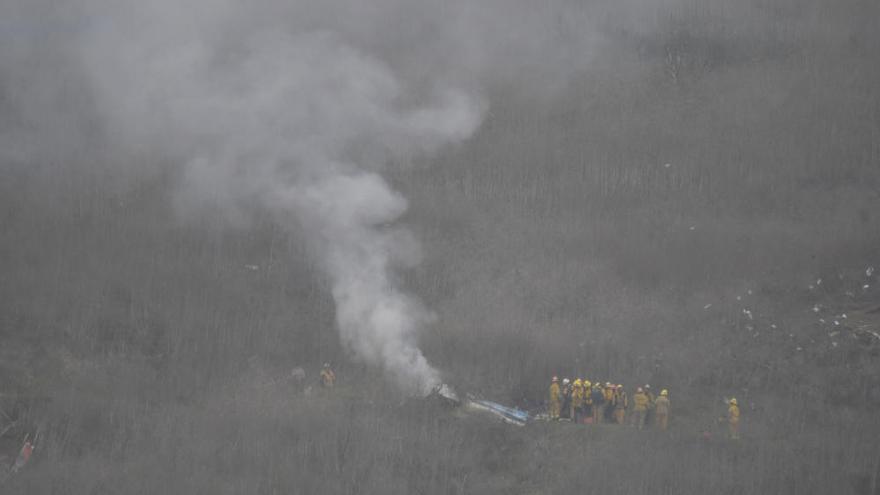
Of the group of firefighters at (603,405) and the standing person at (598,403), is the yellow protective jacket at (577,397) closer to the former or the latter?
the group of firefighters at (603,405)

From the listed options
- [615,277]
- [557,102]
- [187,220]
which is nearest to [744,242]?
[615,277]

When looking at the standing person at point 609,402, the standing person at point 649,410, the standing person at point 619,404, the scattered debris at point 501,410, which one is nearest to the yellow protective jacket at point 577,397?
the standing person at point 609,402

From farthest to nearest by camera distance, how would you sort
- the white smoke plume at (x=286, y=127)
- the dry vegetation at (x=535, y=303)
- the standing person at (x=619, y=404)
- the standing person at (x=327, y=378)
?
the white smoke plume at (x=286, y=127) < the standing person at (x=327, y=378) < the standing person at (x=619, y=404) < the dry vegetation at (x=535, y=303)

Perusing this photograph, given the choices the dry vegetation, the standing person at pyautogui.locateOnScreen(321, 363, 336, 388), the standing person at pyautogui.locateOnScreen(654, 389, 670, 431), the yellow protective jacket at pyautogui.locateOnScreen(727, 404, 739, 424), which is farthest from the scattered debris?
the yellow protective jacket at pyautogui.locateOnScreen(727, 404, 739, 424)

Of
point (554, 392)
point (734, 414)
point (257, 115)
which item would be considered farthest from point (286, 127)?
point (734, 414)

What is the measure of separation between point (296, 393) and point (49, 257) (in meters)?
6.42

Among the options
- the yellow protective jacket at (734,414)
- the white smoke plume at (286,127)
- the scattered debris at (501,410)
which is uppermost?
the white smoke plume at (286,127)

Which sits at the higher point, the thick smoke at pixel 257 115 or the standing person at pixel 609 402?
the thick smoke at pixel 257 115

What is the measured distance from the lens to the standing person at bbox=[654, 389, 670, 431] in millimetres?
18734

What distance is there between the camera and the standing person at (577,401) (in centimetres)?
1895

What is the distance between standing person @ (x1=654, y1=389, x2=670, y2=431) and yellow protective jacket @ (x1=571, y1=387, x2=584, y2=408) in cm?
125

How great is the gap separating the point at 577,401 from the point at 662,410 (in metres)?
1.41

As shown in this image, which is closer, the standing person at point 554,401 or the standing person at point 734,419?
the standing person at point 734,419

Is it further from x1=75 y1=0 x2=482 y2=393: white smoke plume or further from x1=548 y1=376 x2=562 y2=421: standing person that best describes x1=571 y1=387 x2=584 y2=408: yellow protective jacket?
x1=75 y1=0 x2=482 y2=393: white smoke plume
